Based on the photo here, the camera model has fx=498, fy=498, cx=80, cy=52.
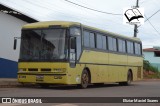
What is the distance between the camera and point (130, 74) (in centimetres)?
3225

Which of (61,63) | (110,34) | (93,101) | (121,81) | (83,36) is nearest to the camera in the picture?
(93,101)

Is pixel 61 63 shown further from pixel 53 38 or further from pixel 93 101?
pixel 93 101

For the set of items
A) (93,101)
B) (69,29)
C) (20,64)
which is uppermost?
(69,29)

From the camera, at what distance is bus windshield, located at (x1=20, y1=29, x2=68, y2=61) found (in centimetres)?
2269

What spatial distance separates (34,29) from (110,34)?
599 cm

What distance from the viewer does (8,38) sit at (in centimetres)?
3225

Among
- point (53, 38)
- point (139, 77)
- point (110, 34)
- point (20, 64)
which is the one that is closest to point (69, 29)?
point (53, 38)


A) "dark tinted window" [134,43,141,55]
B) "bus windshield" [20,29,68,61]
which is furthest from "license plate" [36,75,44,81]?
"dark tinted window" [134,43,141,55]

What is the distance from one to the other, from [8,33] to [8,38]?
324mm

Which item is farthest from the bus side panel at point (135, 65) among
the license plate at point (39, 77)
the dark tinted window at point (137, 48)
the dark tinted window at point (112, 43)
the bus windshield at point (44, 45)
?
the license plate at point (39, 77)

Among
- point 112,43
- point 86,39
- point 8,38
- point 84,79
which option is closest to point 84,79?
point 84,79

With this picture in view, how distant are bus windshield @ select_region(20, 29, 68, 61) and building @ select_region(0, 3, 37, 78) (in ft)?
22.5

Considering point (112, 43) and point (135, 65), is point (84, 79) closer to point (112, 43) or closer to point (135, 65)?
point (112, 43)

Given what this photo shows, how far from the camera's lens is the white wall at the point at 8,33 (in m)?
31.3
